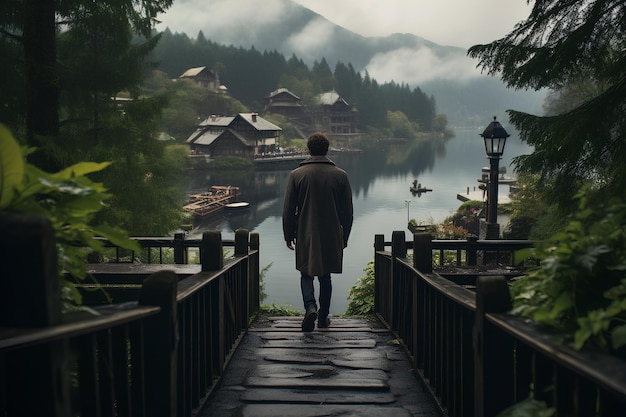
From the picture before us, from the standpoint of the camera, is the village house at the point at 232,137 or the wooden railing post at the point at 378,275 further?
the village house at the point at 232,137

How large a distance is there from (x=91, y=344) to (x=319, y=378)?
109 inches

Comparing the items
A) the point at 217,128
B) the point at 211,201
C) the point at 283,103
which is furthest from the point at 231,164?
the point at 283,103

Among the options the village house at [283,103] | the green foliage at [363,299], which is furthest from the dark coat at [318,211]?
the village house at [283,103]

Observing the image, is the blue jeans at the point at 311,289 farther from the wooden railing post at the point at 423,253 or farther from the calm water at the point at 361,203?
the calm water at the point at 361,203

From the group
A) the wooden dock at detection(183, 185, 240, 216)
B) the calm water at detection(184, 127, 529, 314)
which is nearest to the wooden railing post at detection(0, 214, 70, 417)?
the calm water at detection(184, 127, 529, 314)

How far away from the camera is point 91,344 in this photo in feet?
7.29

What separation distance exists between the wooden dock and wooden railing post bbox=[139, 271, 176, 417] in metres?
43.7

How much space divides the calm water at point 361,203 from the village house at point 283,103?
15304 mm

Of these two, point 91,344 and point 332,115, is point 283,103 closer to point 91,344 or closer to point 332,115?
point 332,115

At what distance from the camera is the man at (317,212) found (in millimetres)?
6066

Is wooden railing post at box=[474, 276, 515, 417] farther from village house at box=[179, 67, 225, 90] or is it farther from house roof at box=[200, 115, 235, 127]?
village house at box=[179, 67, 225, 90]

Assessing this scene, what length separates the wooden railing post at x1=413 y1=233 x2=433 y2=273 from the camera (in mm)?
4617

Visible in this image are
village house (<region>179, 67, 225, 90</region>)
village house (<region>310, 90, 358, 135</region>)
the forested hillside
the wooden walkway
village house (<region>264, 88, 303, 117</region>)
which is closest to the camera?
the wooden walkway

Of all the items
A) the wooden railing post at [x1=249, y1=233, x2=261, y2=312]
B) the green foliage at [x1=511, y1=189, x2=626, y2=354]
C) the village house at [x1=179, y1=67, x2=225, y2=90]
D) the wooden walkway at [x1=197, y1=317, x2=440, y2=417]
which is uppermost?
the village house at [x1=179, y1=67, x2=225, y2=90]
